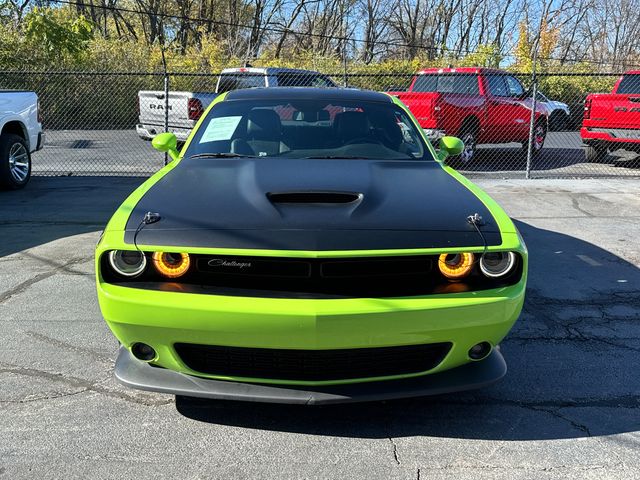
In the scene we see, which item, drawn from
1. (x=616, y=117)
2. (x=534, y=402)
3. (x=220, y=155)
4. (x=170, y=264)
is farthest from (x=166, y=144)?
(x=616, y=117)

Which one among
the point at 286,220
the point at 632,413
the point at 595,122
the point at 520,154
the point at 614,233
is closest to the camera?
the point at 286,220

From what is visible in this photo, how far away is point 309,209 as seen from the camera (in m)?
2.80

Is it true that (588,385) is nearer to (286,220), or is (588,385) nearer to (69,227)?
(286,220)

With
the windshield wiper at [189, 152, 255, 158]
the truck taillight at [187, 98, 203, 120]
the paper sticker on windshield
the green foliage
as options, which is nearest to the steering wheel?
the windshield wiper at [189, 152, 255, 158]

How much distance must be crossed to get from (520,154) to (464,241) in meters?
12.0

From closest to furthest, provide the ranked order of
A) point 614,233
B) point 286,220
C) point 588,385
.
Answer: point 286,220 → point 588,385 → point 614,233

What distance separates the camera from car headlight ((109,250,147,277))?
2643mm

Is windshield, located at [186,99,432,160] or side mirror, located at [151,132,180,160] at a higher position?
windshield, located at [186,99,432,160]

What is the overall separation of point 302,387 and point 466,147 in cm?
951

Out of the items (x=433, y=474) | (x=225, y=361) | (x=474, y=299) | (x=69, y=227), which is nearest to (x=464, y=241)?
(x=474, y=299)

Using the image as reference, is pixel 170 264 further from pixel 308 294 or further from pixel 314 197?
pixel 314 197

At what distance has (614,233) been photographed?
265 inches

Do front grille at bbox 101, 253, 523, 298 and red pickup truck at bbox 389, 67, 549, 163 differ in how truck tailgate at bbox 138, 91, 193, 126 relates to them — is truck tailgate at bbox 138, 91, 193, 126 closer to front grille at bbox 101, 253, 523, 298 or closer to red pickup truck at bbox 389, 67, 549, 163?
red pickup truck at bbox 389, 67, 549, 163

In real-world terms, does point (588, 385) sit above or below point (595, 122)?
below
